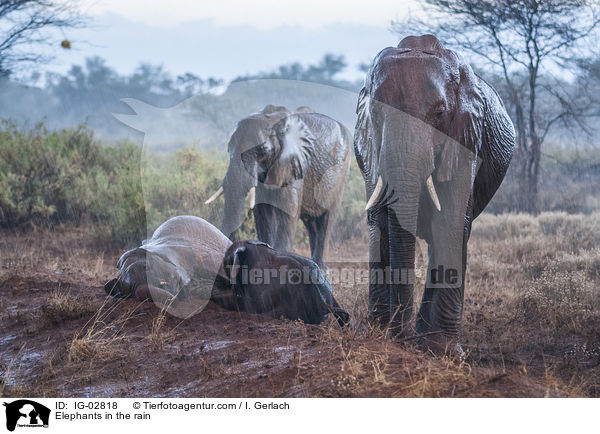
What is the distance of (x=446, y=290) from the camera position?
4750 millimetres

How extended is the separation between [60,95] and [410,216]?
2014cm

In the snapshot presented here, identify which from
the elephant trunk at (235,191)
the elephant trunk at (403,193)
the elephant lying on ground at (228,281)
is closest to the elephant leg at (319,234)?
the elephant trunk at (235,191)

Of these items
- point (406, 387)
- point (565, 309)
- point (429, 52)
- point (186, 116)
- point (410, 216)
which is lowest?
point (565, 309)

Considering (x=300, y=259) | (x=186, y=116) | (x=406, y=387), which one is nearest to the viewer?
(x=406, y=387)

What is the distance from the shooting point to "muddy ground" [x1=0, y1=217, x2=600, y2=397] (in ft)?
11.8

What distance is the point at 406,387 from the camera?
3.45m

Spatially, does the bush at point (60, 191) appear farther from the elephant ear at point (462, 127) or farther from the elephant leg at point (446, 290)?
the elephant ear at point (462, 127)

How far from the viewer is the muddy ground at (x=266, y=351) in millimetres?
3611

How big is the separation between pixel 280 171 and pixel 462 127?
9.97 ft

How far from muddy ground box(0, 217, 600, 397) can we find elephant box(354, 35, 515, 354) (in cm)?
34

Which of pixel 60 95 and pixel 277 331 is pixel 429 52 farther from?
pixel 60 95

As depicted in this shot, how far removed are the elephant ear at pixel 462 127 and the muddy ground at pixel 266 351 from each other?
1301 mm
